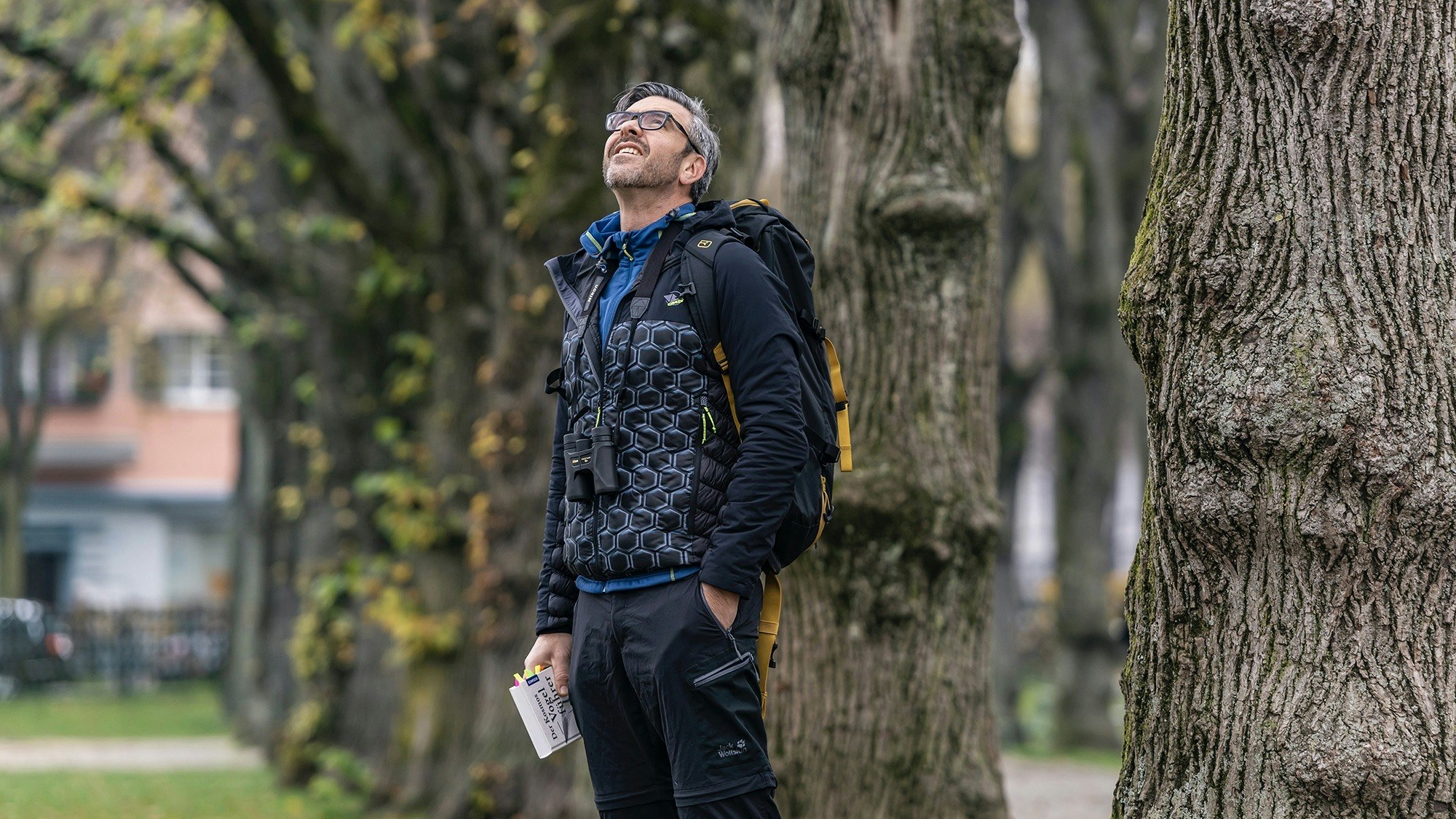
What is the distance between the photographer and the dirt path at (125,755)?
48.0ft

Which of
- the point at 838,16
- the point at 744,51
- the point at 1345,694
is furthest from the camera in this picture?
the point at 744,51

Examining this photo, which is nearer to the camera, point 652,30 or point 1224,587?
point 1224,587

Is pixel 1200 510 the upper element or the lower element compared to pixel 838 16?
lower

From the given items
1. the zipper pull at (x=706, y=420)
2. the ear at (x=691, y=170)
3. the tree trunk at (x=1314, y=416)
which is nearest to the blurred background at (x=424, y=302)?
the ear at (x=691, y=170)

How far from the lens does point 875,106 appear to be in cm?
527

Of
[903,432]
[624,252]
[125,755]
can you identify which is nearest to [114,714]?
Result: [125,755]

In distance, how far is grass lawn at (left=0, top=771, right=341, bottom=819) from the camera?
36.3 ft

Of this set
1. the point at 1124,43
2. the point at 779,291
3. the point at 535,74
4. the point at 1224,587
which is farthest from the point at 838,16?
the point at 1124,43

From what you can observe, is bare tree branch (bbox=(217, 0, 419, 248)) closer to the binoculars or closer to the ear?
the ear

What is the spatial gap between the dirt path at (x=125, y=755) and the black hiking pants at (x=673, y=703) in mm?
11802

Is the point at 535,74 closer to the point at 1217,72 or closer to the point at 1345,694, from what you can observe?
the point at 1217,72

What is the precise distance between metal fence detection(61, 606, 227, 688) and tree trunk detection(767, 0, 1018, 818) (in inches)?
927

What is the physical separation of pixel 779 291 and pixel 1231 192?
3.22ft

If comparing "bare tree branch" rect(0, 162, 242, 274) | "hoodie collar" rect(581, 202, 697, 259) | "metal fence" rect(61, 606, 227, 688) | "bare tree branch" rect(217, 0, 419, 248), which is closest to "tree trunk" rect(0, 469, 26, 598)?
"metal fence" rect(61, 606, 227, 688)
